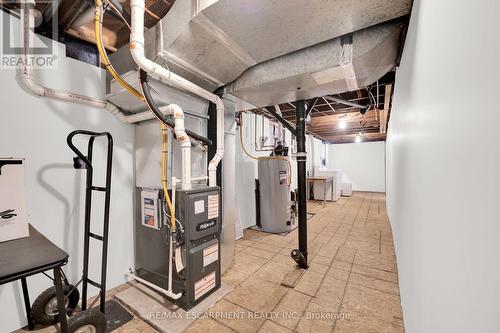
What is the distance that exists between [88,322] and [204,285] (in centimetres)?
82

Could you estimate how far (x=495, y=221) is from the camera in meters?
0.40

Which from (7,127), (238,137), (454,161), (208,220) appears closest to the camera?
(454,161)

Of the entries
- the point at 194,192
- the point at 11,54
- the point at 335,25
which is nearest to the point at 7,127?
the point at 11,54

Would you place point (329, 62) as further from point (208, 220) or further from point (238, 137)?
point (238, 137)

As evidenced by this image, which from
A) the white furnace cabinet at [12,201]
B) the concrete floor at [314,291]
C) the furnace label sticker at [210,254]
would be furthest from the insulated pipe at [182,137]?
the concrete floor at [314,291]

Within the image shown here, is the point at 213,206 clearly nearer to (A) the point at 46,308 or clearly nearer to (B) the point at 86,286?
(B) the point at 86,286

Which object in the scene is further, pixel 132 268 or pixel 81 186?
pixel 132 268

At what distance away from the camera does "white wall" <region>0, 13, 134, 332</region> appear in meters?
1.52

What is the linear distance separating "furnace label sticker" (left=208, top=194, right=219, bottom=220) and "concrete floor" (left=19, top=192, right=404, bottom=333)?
79cm

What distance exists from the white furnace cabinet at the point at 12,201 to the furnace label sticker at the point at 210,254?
119cm

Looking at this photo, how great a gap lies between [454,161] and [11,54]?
276cm

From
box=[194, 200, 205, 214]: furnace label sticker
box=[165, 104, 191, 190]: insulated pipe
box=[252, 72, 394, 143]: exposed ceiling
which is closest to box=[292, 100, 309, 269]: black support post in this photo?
box=[252, 72, 394, 143]: exposed ceiling

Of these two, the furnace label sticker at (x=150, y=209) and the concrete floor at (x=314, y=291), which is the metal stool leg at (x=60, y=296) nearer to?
the concrete floor at (x=314, y=291)

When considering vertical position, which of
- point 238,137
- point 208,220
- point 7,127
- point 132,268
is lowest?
point 132,268
